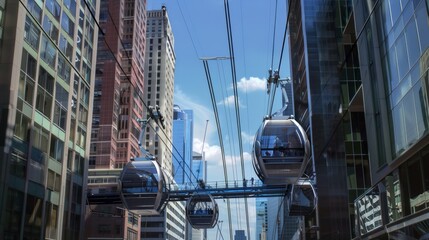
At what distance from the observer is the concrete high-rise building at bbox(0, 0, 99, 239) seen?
35688 millimetres

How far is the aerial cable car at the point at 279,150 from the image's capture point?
18.5m

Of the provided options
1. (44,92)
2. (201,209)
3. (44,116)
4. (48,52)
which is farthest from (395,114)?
(48,52)

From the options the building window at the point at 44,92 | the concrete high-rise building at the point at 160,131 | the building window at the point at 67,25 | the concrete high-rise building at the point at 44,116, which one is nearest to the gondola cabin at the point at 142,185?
the concrete high-rise building at the point at 44,116

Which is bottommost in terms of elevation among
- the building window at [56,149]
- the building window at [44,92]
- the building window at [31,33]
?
the building window at [56,149]

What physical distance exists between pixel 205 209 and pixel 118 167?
106 meters

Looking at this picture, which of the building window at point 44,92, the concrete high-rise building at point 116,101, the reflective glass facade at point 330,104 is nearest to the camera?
the reflective glass facade at point 330,104

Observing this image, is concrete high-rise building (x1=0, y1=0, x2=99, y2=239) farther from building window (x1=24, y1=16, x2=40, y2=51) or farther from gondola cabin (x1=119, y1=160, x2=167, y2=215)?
gondola cabin (x1=119, y1=160, x2=167, y2=215)

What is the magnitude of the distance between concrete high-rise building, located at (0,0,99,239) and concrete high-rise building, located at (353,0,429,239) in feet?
50.4

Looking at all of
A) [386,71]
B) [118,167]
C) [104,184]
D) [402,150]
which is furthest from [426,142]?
[118,167]

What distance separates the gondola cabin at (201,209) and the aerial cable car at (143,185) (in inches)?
575

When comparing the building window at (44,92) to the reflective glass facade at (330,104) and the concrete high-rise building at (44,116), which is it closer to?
the concrete high-rise building at (44,116)

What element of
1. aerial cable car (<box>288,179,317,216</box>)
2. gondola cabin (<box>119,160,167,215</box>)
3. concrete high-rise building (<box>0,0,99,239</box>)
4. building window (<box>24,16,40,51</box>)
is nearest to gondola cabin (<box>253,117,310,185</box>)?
gondola cabin (<box>119,160,167,215</box>)

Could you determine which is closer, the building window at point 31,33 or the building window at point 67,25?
the building window at point 31,33

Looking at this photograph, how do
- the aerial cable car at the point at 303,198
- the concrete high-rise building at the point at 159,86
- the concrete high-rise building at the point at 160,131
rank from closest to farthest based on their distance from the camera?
the aerial cable car at the point at 303,198 < the concrete high-rise building at the point at 159,86 < the concrete high-rise building at the point at 160,131
